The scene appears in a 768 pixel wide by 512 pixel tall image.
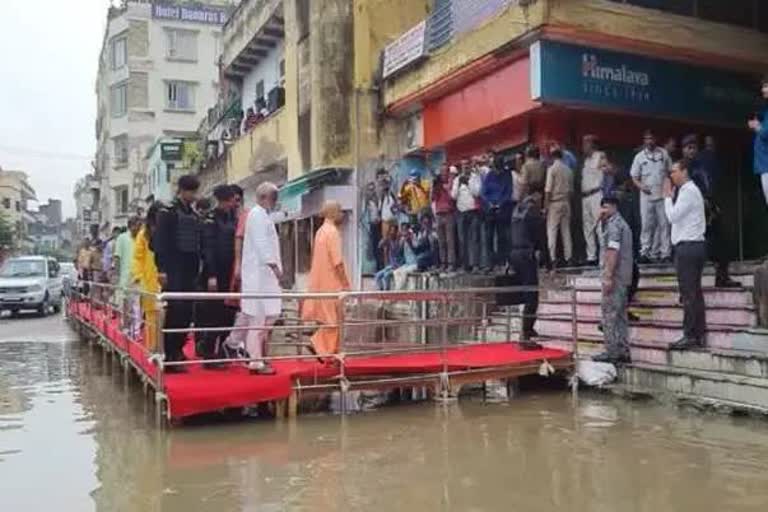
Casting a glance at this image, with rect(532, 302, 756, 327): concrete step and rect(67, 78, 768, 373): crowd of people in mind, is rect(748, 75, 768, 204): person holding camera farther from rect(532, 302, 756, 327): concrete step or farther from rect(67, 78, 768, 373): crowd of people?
rect(532, 302, 756, 327): concrete step

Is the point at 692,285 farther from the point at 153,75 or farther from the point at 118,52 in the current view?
the point at 118,52

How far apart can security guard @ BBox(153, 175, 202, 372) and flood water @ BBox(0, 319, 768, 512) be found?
35.5 inches

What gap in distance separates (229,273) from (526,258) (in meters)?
3.41

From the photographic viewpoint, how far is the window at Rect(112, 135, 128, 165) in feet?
181

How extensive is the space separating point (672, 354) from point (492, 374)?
5.82 feet

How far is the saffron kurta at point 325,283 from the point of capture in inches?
334

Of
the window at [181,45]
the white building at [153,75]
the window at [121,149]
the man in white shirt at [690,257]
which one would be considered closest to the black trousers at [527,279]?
the man in white shirt at [690,257]

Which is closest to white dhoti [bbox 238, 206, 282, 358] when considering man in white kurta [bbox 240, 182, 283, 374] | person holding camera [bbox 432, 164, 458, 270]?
man in white kurta [bbox 240, 182, 283, 374]

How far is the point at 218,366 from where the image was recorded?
8.22 metres

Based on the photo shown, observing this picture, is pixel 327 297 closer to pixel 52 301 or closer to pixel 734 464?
pixel 734 464

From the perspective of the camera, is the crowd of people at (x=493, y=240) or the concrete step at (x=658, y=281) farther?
the concrete step at (x=658, y=281)

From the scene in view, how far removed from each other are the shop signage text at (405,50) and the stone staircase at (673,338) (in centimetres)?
662

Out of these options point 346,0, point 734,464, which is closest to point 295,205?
point 346,0

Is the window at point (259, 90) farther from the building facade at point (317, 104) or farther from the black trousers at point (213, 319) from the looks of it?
the black trousers at point (213, 319)
